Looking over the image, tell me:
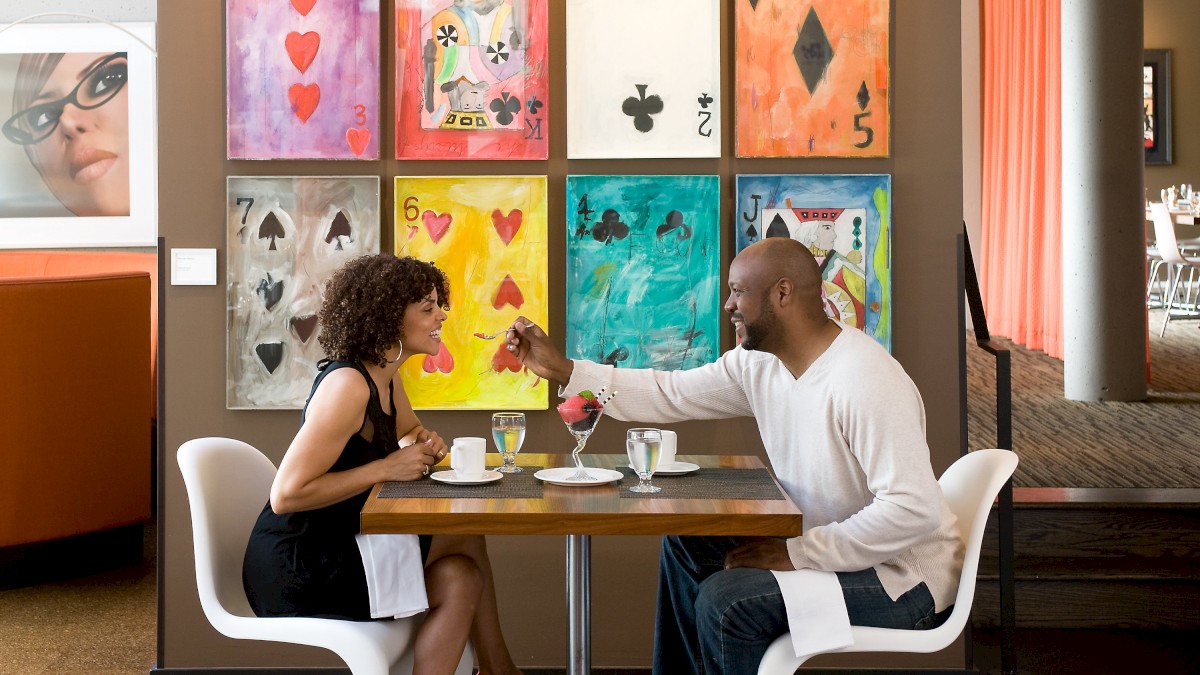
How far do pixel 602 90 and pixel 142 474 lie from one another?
2483 millimetres

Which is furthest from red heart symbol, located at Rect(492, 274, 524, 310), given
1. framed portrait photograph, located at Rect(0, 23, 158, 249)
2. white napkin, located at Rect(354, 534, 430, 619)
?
framed portrait photograph, located at Rect(0, 23, 158, 249)

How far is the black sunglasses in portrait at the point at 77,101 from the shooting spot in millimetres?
6406

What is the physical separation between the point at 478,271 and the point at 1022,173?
19.6 feet

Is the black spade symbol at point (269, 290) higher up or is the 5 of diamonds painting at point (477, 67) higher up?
the 5 of diamonds painting at point (477, 67)

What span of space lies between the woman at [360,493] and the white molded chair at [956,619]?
0.64m

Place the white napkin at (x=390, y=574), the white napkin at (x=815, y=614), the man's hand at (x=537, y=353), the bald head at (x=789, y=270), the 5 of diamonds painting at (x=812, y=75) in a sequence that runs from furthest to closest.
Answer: the 5 of diamonds painting at (x=812, y=75) < the man's hand at (x=537, y=353) < the bald head at (x=789, y=270) < the white napkin at (x=390, y=574) < the white napkin at (x=815, y=614)

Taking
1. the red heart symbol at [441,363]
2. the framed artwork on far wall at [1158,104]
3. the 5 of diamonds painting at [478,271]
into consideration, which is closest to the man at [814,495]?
the 5 of diamonds painting at [478,271]

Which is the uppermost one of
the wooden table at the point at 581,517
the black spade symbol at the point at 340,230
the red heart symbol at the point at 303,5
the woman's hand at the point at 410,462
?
the red heart symbol at the point at 303,5

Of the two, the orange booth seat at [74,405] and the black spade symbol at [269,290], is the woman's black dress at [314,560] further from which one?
the orange booth seat at [74,405]

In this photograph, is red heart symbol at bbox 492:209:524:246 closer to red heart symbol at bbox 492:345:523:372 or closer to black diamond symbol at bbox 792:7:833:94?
red heart symbol at bbox 492:345:523:372

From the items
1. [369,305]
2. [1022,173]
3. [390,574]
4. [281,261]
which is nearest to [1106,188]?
[1022,173]

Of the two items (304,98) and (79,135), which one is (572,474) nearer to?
(304,98)

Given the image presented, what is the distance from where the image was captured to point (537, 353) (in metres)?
2.83

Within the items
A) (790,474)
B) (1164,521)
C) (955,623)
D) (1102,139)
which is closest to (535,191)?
(790,474)
